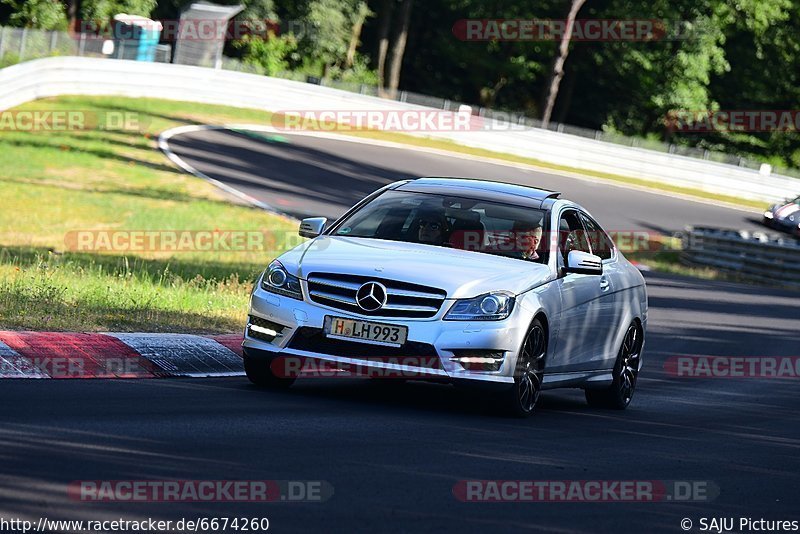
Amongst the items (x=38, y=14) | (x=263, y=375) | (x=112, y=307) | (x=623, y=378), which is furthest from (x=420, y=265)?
(x=38, y=14)

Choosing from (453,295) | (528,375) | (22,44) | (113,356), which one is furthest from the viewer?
(22,44)

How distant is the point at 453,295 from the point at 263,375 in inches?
61.2

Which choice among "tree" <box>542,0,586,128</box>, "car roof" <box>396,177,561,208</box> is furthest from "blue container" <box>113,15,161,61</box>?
"car roof" <box>396,177,561,208</box>

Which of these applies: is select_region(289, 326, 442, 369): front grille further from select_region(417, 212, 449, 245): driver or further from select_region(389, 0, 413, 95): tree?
select_region(389, 0, 413, 95): tree

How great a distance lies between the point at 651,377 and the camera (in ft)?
47.1

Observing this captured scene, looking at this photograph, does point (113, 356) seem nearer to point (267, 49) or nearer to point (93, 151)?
point (93, 151)

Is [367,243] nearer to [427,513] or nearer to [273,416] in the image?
[273,416]

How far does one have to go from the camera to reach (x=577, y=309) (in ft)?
33.8

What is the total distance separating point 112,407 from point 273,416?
971 mm

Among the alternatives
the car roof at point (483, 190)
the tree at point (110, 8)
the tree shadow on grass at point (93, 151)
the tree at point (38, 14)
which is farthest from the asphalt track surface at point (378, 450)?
the tree at point (110, 8)

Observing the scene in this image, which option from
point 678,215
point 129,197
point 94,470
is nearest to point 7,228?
point 129,197

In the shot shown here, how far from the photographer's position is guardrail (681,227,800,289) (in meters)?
28.5

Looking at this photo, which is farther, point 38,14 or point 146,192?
point 38,14

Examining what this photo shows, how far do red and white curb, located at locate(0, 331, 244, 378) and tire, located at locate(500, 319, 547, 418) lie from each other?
2273 mm
